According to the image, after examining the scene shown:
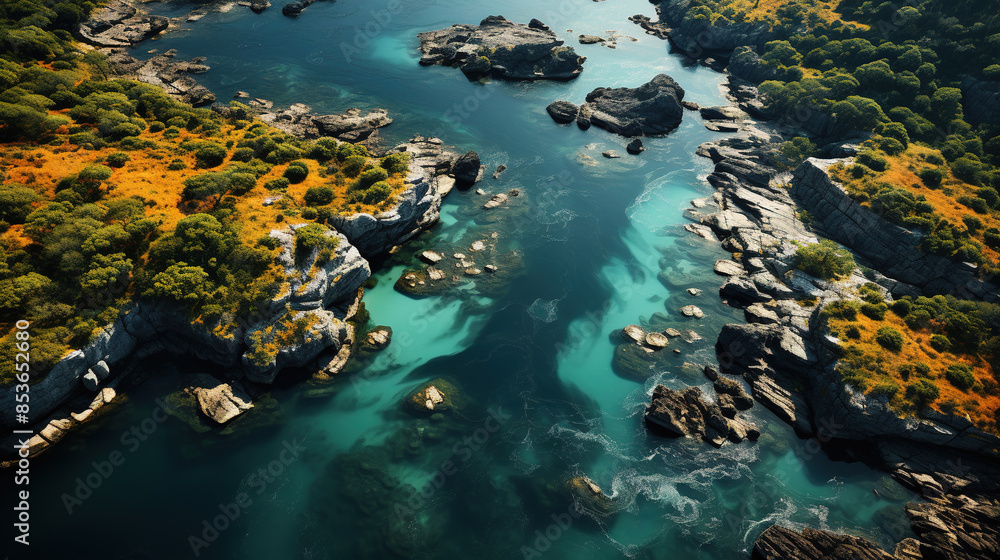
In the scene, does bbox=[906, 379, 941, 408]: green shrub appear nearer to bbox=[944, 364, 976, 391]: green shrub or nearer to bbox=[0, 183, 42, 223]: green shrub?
bbox=[944, 364, 976, 391]: green shrub

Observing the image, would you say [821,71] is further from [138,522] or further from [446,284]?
[138,522]

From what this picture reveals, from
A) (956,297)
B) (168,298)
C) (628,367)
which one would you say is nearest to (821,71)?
(956,297)

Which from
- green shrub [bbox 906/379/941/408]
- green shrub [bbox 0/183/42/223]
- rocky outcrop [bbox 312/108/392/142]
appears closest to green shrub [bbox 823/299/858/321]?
green shrub [bbox 906/379/941/408]

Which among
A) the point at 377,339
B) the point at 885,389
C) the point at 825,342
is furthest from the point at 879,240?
the point at 377,339

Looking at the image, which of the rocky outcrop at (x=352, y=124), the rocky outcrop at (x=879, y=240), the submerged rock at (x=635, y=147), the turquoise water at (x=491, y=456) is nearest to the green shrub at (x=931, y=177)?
the rocky outcrop at (x=879, y=240)

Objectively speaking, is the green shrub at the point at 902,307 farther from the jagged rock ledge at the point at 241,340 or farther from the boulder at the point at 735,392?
the jagged rock ledge at the point at 241,340

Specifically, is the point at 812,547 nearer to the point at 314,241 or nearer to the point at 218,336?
the point at 314,241
